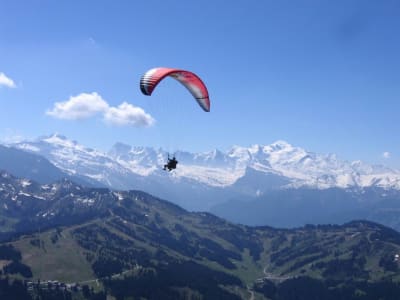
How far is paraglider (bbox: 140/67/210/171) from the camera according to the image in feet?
263

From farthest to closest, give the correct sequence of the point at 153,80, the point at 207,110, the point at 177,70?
the point at 207,110, the point at 177,70, the point at 153,80

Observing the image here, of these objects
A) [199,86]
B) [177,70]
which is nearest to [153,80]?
[177,70]

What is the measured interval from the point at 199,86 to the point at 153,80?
1259 cm

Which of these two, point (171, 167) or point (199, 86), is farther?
point (199, 86)

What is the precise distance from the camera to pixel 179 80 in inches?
3568

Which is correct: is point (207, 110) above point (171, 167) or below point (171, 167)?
above

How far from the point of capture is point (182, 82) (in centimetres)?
9094

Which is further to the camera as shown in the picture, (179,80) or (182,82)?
(182,82)

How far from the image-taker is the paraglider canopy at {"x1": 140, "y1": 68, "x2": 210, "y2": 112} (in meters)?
80.2

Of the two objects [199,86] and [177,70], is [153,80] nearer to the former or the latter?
[177,70]

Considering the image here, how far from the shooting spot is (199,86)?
90.6m

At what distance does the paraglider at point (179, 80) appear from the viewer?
3162 inches

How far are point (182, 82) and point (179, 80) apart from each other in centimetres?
68

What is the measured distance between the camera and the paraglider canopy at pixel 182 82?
8025 cm
